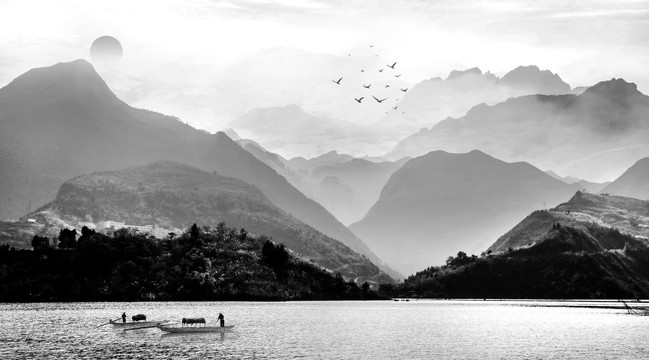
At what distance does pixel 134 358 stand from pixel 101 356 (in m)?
9.01

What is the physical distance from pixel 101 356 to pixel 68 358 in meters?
8.94

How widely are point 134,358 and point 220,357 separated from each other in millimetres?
20509

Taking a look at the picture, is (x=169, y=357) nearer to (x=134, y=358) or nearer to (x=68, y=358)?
(x=134, y=358)

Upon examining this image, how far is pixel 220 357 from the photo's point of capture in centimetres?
19925

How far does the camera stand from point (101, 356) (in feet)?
648

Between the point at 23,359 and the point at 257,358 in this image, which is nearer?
the point at 23,359

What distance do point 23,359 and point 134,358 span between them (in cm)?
2497

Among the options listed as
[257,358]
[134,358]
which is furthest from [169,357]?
[257,358]

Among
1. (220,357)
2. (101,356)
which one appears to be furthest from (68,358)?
(220,357)

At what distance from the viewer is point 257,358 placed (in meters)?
200

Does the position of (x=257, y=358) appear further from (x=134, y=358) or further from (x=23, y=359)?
(x=23, y=359)

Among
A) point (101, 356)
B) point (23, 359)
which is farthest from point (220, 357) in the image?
point (23, 359)

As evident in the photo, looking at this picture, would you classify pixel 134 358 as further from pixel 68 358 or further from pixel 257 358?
pixel 257 358

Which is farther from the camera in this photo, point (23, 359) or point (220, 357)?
point (220, 357)
